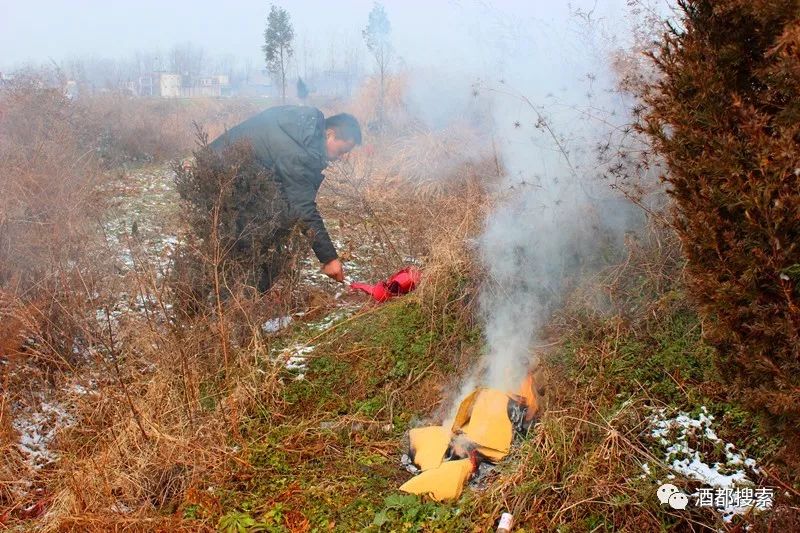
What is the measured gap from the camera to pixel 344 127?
626cm

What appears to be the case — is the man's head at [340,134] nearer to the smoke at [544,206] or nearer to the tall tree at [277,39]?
the smoke at [544,206]

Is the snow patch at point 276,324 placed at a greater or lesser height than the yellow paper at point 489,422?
lesser

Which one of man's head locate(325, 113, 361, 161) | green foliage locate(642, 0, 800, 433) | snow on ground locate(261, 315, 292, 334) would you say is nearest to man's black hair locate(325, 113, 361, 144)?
man's head locate(325, 113, 361, 161)

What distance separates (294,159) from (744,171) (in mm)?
4507

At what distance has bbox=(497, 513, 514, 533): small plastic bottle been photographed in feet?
9.86

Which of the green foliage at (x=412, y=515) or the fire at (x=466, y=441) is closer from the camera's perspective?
the green foliage at (x=412, y=515)

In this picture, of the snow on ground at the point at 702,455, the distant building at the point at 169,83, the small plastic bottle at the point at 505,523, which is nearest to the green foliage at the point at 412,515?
the small plastic bottle at the point at 505,523

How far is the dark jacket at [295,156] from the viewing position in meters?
5.88

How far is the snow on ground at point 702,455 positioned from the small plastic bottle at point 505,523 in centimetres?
74

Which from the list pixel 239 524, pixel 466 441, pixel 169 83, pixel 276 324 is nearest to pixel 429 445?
pixel 466 441

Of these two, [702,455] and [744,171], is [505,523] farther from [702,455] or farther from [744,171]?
[744,171]

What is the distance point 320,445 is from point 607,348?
6.74ft

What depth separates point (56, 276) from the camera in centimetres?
520

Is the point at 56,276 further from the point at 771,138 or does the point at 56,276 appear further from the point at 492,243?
the point at 771,138
